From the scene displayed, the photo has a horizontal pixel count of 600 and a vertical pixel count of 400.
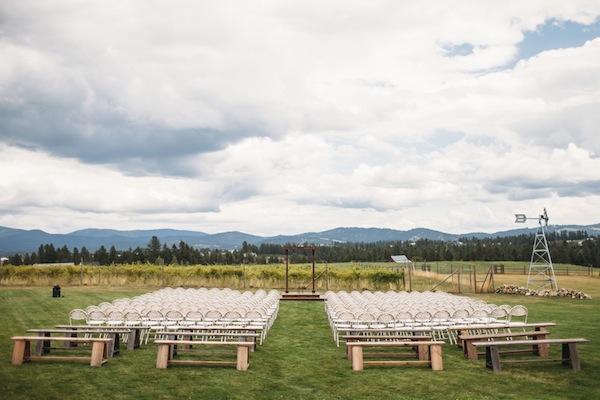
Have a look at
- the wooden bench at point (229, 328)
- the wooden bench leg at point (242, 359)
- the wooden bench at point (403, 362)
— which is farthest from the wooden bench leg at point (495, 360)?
the wooden bench at point (229, 328)

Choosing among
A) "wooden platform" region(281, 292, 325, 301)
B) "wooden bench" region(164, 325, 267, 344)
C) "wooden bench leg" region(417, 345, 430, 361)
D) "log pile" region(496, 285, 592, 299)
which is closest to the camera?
"wooden bench leg" region(417, 345, 430, 361)

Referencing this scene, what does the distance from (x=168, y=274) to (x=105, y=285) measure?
4.19m

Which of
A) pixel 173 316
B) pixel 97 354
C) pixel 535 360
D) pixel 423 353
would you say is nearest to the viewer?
pixel 97 354

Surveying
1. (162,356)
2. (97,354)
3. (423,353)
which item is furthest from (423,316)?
(97,354)

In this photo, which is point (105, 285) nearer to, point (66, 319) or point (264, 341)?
point (66, 319)

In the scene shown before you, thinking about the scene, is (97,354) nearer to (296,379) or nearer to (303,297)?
(296,379)

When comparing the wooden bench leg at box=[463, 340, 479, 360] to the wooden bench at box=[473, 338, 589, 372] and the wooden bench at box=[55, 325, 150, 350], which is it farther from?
the wooden bench at box=[55, 325, 150, 350]

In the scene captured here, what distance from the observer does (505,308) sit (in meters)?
14.1

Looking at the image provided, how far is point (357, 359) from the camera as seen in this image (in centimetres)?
1068

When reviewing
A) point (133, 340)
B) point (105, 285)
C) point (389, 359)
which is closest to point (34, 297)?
point (105, 285)

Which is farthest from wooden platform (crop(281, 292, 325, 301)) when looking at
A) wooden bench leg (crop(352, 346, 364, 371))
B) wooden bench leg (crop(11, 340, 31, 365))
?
wooden bench leg (crop(11, 340, 31, 365))

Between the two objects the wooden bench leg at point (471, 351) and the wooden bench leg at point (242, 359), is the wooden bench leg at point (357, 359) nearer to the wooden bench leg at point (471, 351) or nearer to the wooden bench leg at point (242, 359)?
the wooden bench leg at point (242, 359)

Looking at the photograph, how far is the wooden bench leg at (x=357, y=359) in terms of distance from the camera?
10617 mm

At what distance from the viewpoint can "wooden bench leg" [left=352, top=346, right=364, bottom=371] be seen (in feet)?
34.8
